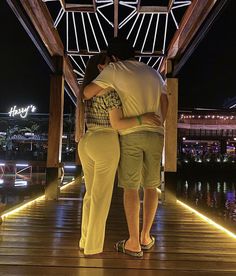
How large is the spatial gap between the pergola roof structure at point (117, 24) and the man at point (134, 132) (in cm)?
186

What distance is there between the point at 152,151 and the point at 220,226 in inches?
61.1

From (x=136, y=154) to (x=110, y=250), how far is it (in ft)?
2.27

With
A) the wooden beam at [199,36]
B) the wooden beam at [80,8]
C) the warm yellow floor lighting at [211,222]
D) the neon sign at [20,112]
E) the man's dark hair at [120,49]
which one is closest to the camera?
the man's dark hair at [120,49]

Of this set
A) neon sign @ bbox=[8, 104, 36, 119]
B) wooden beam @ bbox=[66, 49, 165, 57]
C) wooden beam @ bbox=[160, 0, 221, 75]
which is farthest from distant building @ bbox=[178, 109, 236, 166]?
wooden beam @ bbox=[160, 0, 221, 75]

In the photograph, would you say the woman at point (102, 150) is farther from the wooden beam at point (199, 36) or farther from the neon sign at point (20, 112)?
the neon sign at point (20, 112)

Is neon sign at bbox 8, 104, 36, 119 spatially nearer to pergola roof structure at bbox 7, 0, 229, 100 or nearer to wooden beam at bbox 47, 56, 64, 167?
pergola roof structure at bbox 7, 0, 229, 100

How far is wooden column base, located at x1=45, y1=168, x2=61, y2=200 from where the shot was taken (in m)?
5.56

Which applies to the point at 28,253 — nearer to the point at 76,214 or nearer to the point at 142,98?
the point at 142,98

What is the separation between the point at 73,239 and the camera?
8.83 feet

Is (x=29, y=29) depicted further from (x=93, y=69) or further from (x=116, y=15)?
(x=93, y=69)

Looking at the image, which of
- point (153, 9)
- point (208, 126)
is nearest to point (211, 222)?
point (153, 9)

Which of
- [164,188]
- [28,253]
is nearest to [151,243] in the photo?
[28,253]

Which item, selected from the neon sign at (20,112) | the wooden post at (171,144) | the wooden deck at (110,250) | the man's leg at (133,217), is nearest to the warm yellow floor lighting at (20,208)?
the wooden deck at (110,250)

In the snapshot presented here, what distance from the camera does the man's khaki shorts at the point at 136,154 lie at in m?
2.18
